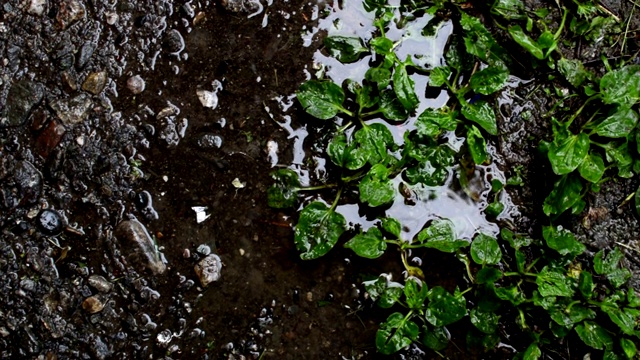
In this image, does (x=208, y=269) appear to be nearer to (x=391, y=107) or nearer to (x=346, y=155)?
(x=346, y=155)

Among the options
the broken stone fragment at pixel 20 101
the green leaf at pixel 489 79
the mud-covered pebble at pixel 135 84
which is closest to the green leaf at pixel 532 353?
the green leaf at pixel 489 79

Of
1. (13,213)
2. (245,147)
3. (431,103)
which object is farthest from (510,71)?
(13,213)

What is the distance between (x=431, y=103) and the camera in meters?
2.66

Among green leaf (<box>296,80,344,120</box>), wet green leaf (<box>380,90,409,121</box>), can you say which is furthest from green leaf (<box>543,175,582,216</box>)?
green leaf (<box>296,80,344,120</box>)

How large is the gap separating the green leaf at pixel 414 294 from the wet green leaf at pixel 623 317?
→ 2.27 feet

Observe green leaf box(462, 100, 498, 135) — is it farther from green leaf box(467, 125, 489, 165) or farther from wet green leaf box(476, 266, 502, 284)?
wet green leaf box(476, 266, 502, 284)

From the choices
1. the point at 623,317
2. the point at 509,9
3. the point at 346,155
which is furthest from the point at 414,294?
the point at 509,9

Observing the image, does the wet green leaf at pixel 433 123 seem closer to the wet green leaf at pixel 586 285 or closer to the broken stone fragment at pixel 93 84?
the wet green leaf at pixel 586 285

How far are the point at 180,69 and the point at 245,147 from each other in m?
0.42

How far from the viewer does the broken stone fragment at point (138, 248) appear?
2525 millimetres

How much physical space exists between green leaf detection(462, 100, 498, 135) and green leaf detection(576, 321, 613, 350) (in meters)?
0.83

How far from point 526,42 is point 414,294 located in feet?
3.63

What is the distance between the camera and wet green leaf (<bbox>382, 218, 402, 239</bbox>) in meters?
2.52

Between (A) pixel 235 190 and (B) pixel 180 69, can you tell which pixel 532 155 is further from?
(B) pixel 180 69
